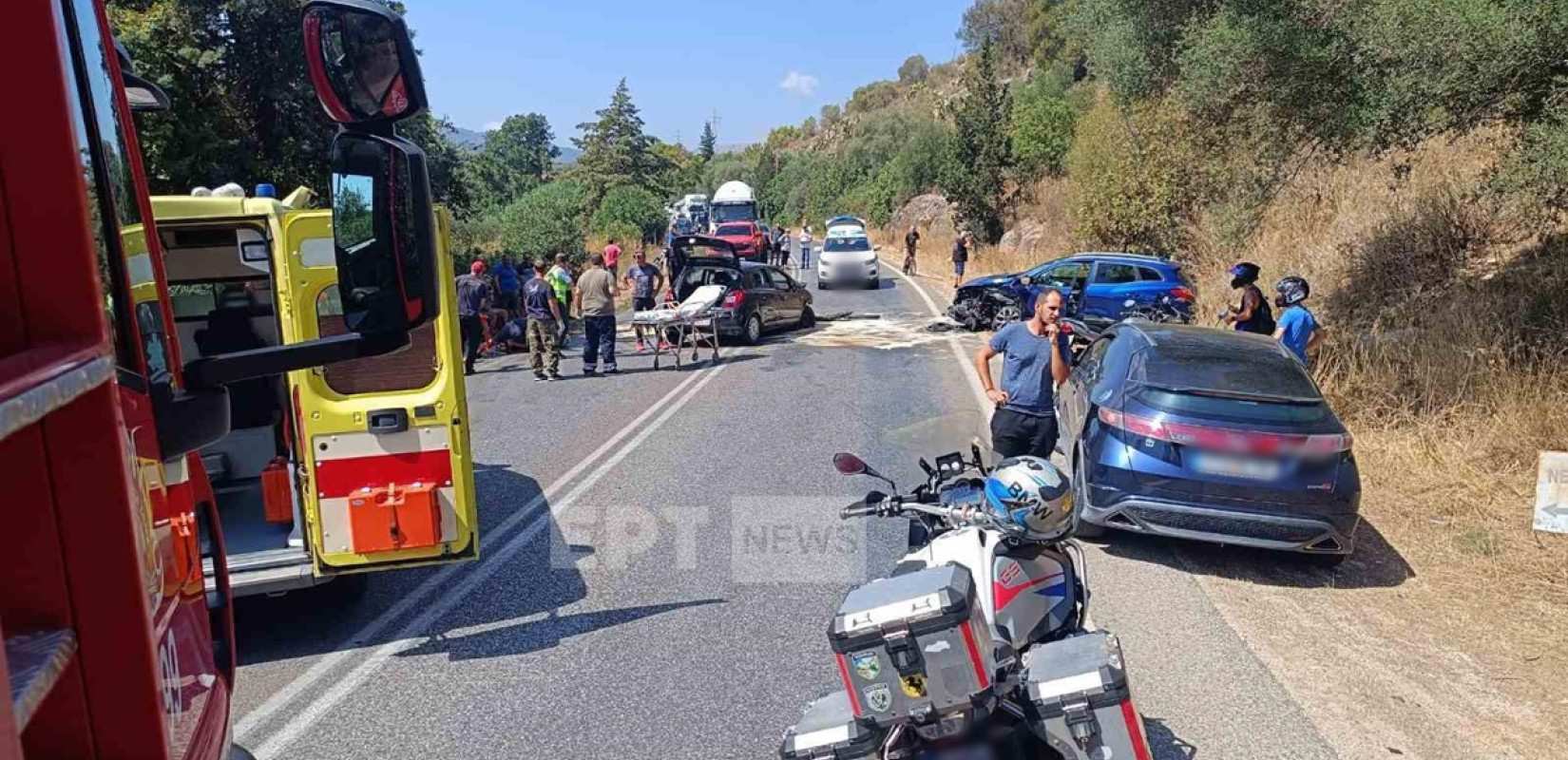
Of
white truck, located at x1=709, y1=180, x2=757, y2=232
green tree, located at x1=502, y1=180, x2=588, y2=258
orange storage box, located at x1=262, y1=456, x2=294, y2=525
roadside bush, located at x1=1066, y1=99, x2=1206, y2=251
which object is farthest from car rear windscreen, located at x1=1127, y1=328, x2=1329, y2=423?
white truck, located at x1=709, y1=180, x2=757, y2=232

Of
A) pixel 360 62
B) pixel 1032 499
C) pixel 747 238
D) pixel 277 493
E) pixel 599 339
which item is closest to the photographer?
pixel 360 62

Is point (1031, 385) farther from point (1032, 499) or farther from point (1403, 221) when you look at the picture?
point (1403, 221)

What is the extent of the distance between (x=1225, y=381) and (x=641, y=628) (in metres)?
4.03

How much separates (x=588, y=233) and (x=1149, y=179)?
28.5m

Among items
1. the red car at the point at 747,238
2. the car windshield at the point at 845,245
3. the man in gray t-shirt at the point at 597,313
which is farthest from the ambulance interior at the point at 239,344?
the red car at the point at 747,238

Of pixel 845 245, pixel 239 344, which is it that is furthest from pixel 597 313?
pixel 845 245

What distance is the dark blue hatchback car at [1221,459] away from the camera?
19.5 feet

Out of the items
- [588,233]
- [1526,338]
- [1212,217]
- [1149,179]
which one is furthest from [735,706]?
[588,233]

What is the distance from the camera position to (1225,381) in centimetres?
643

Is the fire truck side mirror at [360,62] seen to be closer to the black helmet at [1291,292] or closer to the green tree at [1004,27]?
the black helmet at [1291,292]

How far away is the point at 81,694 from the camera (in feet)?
4.60

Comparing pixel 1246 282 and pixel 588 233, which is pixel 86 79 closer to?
pixel 1246 282

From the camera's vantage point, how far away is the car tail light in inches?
236

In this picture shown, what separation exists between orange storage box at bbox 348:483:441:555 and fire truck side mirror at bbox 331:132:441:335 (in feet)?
10.4
